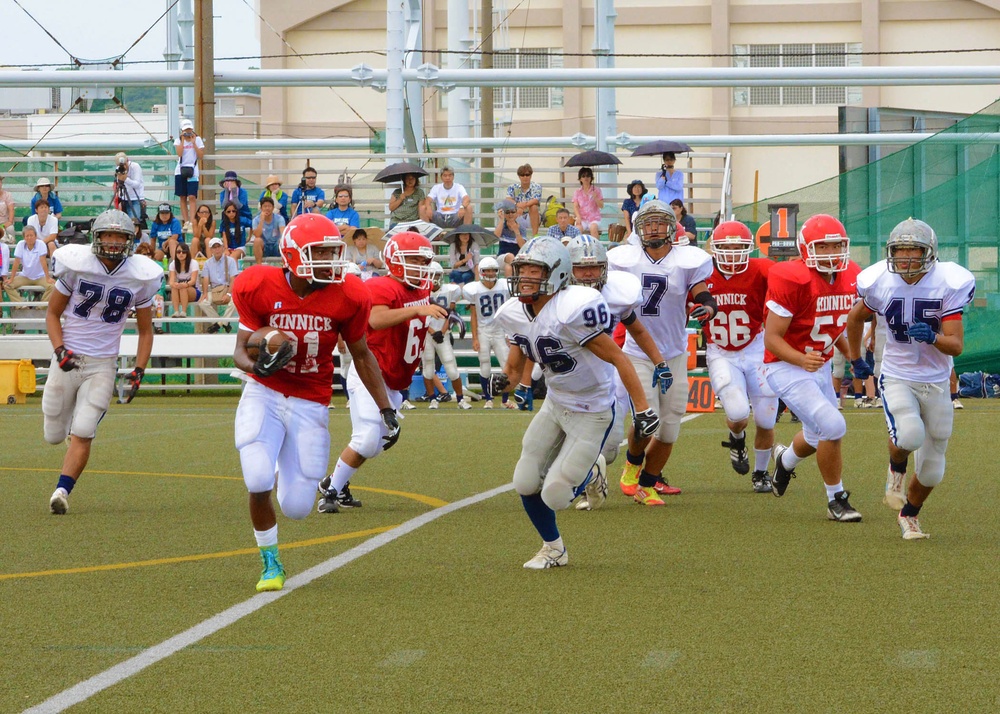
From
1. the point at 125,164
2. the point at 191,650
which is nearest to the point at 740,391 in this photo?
the point at 191,650

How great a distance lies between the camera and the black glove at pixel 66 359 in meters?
9.07

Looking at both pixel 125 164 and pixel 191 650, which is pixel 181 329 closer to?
pixel 125 164

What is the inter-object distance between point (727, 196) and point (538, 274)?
17.5 metres

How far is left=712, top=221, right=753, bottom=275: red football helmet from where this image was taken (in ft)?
33.3

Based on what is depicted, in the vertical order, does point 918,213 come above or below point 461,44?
below

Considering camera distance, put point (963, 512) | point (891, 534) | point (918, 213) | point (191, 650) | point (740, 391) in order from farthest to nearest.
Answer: point (918, 213) → point (740, 391) → point (963, 512) → point (891, 534) → point (191, 650)

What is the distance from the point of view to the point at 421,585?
646 centimetres

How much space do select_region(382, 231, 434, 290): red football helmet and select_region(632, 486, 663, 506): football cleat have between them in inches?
82.5

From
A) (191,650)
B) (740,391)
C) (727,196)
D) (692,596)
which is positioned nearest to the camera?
(191,650)

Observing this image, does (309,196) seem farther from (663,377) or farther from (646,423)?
(646,423)

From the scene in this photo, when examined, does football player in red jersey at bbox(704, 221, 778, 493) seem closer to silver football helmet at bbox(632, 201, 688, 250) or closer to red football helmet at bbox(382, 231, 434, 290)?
silver football helmet at bbox(632, 201, 688, 250)

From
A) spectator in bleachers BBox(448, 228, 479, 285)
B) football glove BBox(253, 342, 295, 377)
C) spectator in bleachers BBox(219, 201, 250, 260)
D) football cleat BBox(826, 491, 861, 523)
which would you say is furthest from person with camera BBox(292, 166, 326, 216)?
football glove BBox(253, 342, 295, 377)

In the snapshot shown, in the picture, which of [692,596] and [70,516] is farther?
[70,516]

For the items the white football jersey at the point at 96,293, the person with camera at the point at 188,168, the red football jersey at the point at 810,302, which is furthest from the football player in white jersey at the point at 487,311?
the red football jersey at the point at 810,302
